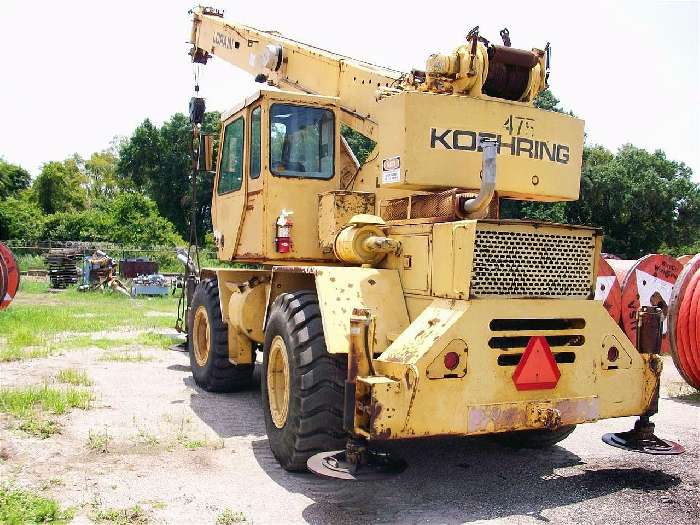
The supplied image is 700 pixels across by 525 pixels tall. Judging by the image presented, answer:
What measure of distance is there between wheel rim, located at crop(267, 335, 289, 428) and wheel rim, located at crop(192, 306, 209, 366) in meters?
3.10

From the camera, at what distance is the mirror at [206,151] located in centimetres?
804

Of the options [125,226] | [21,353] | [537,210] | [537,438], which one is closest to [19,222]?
[125,226]

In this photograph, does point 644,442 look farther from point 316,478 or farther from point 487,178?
point 316,478

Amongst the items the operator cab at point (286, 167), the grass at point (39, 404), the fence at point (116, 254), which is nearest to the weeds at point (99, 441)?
the grass at point (39, 404)

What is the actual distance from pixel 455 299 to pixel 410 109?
5.27 feet

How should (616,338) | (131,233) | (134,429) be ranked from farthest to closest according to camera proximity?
(131,233)
(134,429)
(616,338)

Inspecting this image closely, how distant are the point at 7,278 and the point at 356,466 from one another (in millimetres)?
13547

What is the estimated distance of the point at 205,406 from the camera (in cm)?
751

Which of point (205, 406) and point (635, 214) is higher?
point (635, 214)

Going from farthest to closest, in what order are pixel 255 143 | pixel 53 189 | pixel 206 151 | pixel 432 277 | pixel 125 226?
pixel 53 189, pixel 125 226, pixel 206 151, pixel 255 143, pixel 432 277

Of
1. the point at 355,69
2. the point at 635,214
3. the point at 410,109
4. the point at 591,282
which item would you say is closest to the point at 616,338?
the point at 591,282

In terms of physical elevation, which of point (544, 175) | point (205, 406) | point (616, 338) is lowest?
point (205, 406)

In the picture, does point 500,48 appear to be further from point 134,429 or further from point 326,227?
point 134,429

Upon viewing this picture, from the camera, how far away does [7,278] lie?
15.4 m
